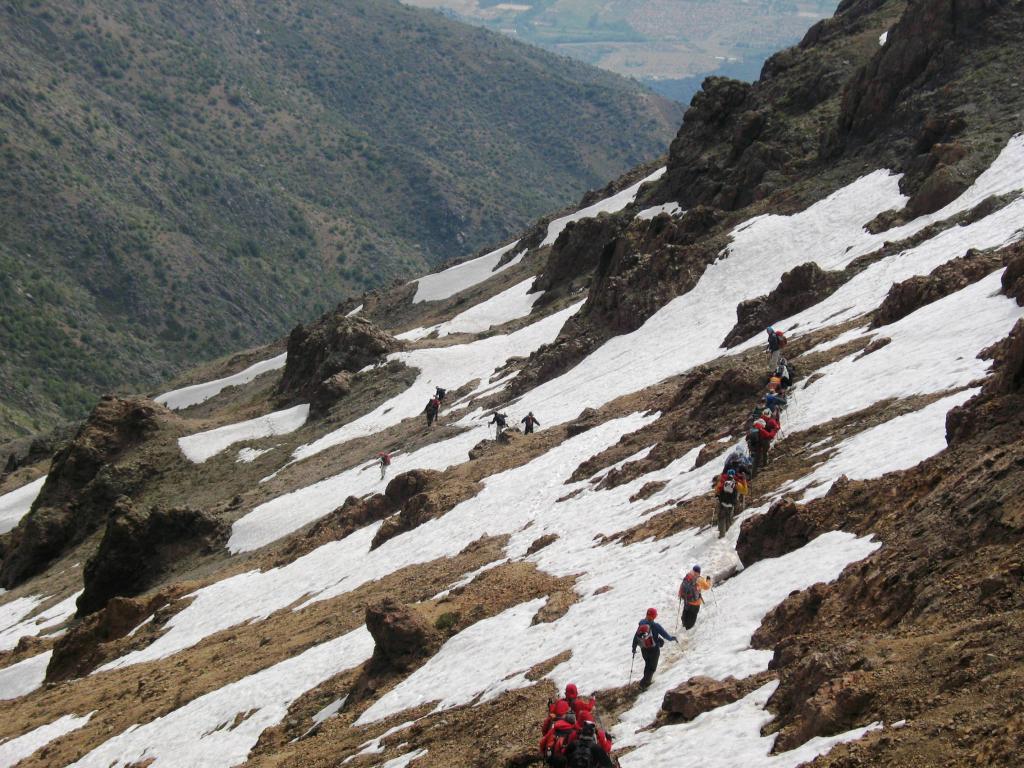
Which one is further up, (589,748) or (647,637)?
(589,748)

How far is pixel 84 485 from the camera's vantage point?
6309 cm

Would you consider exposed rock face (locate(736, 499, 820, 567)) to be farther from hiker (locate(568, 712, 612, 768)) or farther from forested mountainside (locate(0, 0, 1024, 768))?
hiker (locate(568, 712, 612, 768))

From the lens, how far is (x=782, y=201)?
55.6m

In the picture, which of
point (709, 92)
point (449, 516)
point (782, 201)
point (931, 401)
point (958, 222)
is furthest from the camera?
point (709, 92)

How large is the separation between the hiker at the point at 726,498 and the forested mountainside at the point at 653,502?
108mm

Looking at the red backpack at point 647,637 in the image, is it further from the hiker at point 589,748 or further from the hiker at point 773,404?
the hiker at point 773,404

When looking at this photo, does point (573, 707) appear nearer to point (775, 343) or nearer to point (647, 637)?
point (647, 637)

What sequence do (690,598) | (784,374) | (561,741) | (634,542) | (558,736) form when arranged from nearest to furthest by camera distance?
(561,741)
(558,736)
(690,598)
(634,542)
(784,374)

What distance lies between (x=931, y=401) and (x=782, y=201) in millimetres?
34958

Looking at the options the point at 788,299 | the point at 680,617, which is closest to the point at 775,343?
the point at 788,299

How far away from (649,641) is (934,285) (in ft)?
56.8

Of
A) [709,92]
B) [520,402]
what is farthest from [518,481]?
[709,92]

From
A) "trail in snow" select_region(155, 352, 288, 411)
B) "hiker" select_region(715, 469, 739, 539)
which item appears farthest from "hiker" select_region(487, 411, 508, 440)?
"trail in snow" select_region(155, 352, 288, 411)

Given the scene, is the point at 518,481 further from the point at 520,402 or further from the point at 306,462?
the point at 306,462
